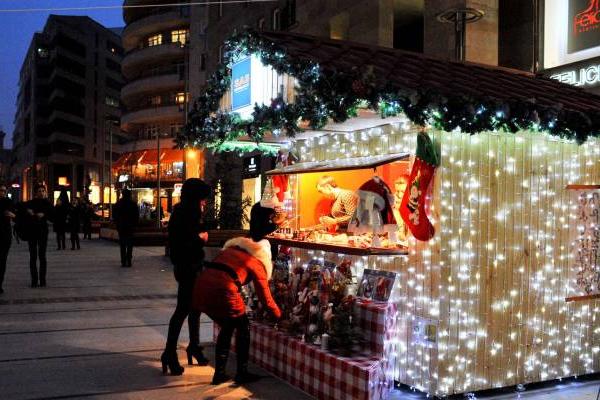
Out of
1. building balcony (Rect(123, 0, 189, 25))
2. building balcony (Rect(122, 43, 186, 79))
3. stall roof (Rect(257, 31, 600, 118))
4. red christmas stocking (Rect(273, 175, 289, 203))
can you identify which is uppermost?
building balcony (Rect(123, 0, 189, 25))

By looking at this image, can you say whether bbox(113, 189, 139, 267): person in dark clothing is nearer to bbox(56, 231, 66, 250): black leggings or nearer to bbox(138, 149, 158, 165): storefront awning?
bbox(56, 231, 66, 250): black leggings

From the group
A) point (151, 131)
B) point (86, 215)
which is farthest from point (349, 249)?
point (151, 131)

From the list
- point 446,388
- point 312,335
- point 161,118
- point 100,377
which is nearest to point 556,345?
point 446,388

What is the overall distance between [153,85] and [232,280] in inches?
1972

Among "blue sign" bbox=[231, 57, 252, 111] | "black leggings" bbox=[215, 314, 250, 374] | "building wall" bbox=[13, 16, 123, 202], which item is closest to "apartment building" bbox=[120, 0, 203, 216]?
"building wall" bbox=[13, 16, 123, 202]

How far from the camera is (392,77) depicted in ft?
18.6

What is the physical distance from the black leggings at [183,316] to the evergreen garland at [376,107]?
1959mm

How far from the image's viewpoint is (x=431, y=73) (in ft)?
20.7

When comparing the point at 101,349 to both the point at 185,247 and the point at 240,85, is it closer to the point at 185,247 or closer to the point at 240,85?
the point at 185,247

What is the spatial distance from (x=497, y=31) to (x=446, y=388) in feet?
35.3

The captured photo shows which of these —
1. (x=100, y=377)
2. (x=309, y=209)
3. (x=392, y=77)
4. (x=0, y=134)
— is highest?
(x=0, y=134)

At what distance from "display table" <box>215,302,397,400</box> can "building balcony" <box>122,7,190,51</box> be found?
164 feet

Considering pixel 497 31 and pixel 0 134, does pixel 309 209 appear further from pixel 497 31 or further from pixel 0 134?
pixel 0 134

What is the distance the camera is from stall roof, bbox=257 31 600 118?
5703 mm
